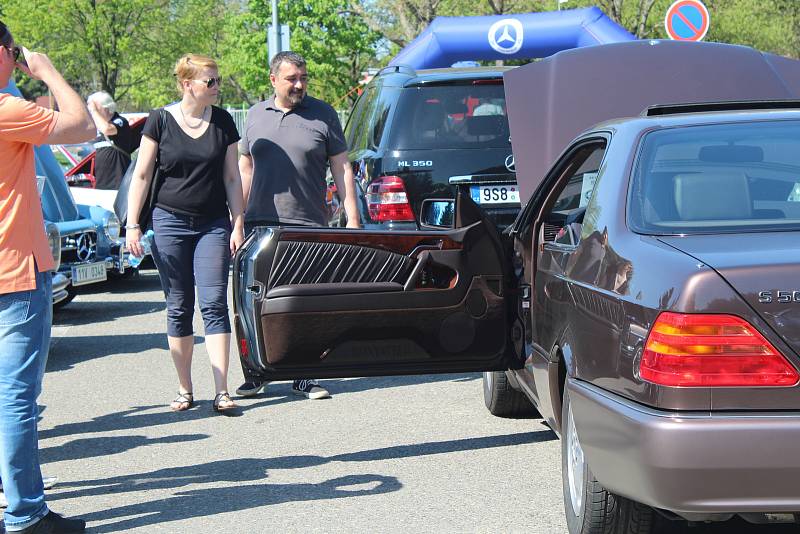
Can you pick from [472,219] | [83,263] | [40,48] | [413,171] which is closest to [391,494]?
[472,219]

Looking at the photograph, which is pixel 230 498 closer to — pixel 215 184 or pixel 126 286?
pixel 215 184

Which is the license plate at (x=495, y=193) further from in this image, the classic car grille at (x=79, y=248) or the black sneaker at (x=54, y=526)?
the black sneaker at (x=54, y=526)

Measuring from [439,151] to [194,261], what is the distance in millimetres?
2165

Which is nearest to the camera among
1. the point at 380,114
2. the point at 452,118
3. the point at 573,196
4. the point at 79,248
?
the point at 573,196

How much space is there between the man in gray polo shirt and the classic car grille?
13.0ft

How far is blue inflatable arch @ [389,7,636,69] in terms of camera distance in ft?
54.5

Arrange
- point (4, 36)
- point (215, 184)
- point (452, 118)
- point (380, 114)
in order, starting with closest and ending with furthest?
point (4, 36)
point (215, 184)
point (452, 118)
point (380, 114)

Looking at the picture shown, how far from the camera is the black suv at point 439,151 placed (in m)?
8.38

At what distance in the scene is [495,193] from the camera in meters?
8.39

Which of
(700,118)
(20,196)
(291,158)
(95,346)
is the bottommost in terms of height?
(95,346)

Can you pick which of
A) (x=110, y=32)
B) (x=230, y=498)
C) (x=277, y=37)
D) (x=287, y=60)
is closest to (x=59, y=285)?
(x=287, y=60)

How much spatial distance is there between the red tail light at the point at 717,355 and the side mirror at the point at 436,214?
2.26 meters

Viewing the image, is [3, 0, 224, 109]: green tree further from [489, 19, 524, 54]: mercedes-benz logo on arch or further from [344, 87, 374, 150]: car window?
[344, 87, 374, 150]: car window

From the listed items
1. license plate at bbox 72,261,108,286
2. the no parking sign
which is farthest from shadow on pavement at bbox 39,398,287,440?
the no parking sign
